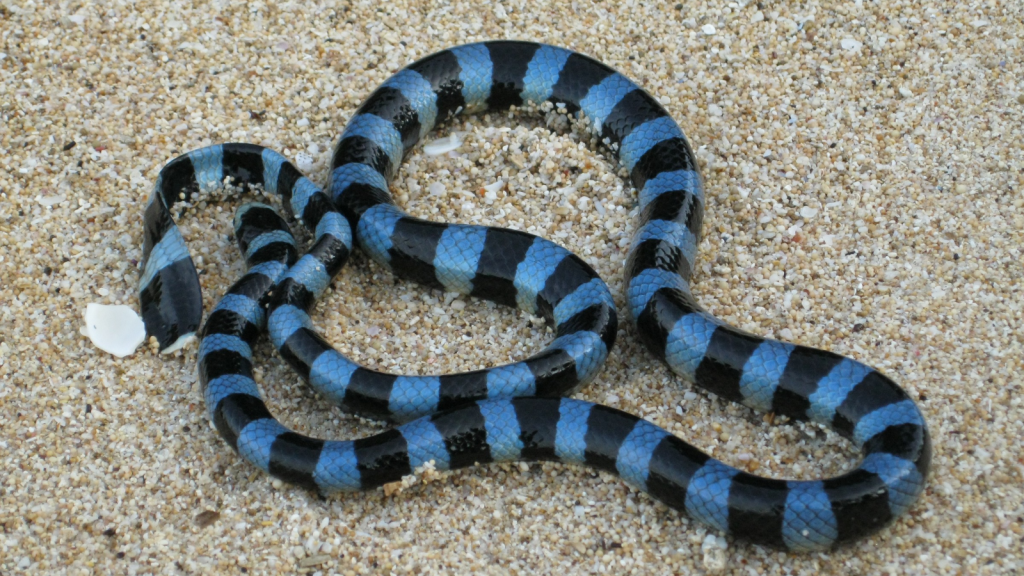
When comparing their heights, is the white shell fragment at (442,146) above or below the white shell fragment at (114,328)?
above

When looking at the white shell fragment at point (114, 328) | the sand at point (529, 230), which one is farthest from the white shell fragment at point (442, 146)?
the white shell fragment at point (114, 328)

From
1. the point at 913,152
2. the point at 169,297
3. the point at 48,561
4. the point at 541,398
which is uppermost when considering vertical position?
the point at 913,152

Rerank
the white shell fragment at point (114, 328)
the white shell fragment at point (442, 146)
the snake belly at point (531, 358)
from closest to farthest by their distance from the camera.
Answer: the snake belly at point (531, 358) < the white shell fragment at point (114, 328) < the white shell fragment at point (442, 146)

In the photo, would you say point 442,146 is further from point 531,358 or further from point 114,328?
point 114,328

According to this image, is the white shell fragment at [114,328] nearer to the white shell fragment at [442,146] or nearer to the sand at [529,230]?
the sand at [529,230]

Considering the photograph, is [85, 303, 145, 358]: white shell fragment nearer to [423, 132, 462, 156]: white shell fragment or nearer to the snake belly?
the snake belly

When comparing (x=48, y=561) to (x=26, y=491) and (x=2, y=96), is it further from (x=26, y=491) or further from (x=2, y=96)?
(x=2, y=96)

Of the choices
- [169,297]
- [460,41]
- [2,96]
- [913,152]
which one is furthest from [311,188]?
[913,152]
